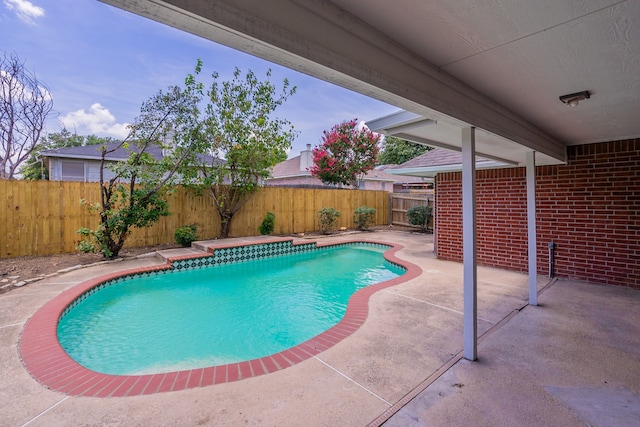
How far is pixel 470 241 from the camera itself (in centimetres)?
295

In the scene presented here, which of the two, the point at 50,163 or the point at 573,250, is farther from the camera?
the point at 50,163

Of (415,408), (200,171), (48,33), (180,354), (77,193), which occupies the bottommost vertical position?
(180,354)

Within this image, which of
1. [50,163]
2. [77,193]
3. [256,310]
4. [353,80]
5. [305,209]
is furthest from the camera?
[305,209]

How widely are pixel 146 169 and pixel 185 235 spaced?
2191 mm

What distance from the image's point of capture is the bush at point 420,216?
12.6 meters

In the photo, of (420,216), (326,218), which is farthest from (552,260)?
(326,218)

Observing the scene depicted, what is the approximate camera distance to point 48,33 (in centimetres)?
740

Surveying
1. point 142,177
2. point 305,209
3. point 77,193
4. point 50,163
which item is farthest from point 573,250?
point 50,163

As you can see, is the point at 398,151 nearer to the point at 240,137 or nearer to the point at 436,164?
the point at 240,137

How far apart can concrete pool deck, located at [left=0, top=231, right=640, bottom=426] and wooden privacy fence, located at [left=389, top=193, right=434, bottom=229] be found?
33.9 ft

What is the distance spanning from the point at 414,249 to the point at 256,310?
584 cm

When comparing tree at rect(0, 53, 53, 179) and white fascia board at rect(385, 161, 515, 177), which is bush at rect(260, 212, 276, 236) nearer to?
white fascia board at rect(385, 161, 515, 177)

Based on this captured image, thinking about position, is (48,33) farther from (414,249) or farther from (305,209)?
(414,249)

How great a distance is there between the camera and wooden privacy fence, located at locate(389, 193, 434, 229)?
14.2 metres
